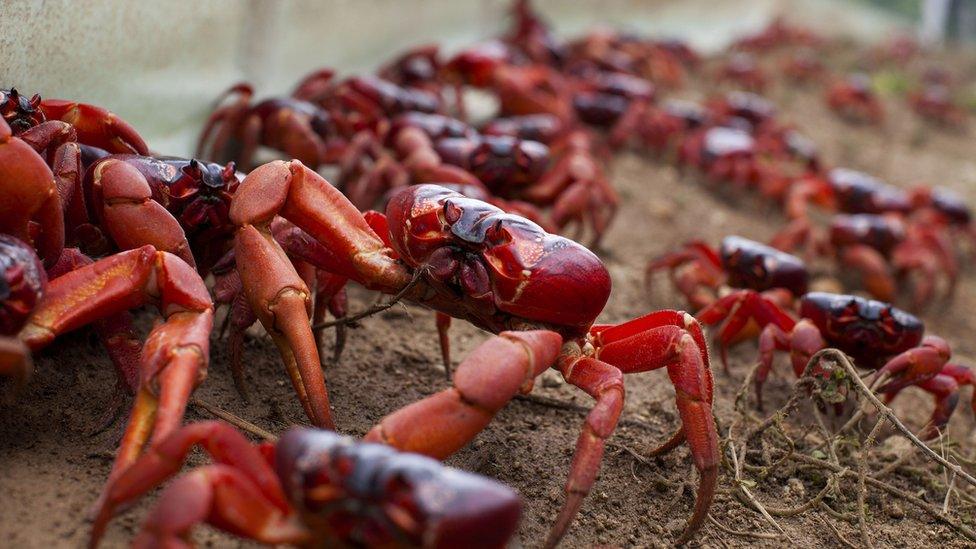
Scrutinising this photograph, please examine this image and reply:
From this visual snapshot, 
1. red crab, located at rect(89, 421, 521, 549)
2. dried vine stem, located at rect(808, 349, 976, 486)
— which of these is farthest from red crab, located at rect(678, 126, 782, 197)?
red crab, located at rect(89, 421, 521, 549)

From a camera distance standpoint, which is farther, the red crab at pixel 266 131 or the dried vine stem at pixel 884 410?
the red crab at pixel 266 131

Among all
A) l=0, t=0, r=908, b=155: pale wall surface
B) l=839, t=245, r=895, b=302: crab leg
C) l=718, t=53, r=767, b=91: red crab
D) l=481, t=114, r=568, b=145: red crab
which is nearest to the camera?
l=0, t=0, r=908, b=155: pale wall surface

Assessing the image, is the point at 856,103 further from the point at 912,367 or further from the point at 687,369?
the point at 687,369

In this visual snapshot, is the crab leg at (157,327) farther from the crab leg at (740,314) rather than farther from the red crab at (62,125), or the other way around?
the crab leg at (740,314)

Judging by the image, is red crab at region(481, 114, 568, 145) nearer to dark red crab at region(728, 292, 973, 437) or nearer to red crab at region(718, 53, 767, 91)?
dark red crab at region(728, 292, 973, 437)

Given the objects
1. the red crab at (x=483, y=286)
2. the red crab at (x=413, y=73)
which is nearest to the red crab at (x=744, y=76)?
the red crab at (x=413, y=73)
